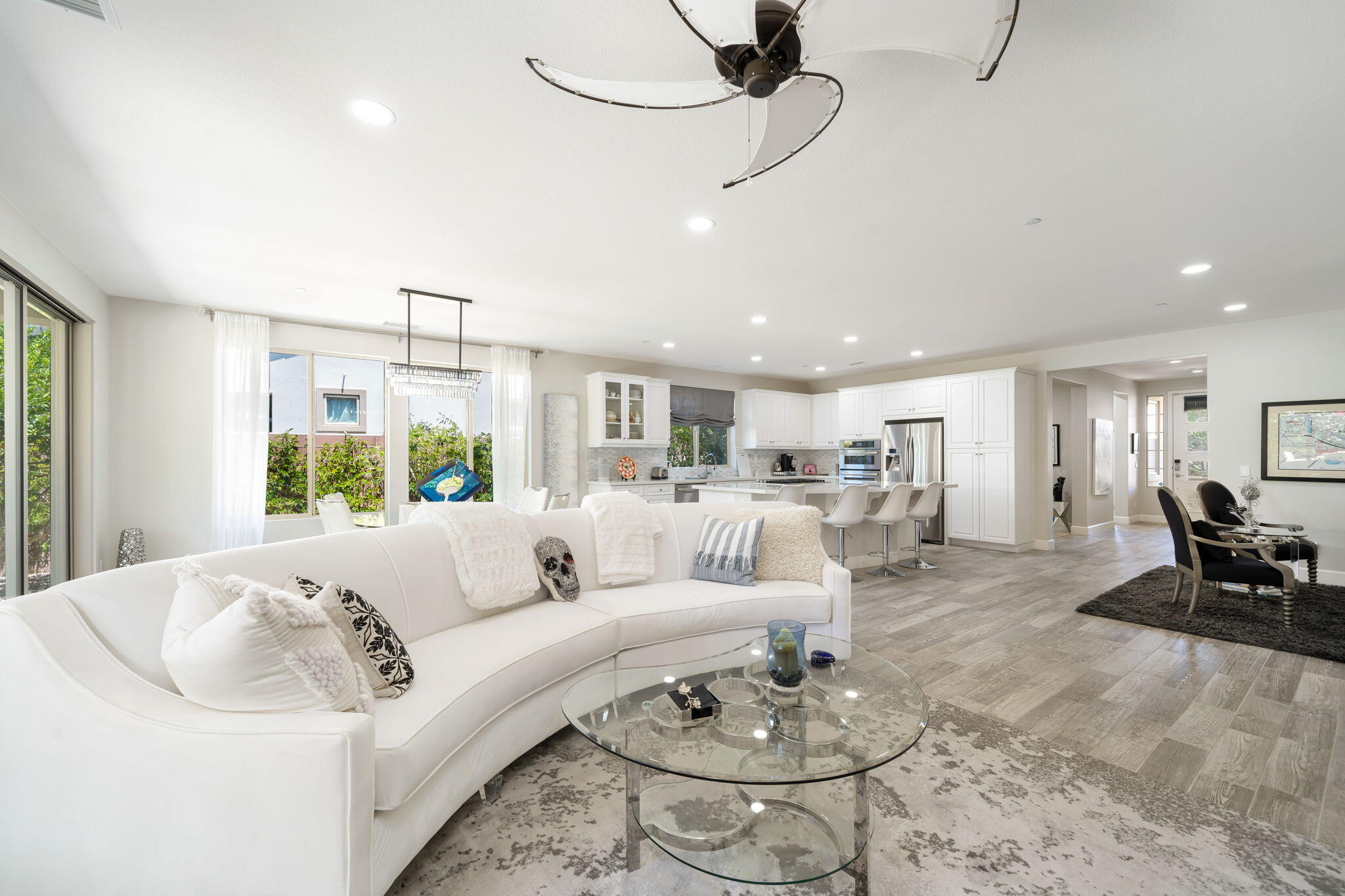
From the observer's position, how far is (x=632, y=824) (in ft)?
5.24

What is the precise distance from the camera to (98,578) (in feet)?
4.88

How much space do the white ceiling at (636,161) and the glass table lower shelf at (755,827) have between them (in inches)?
87.7

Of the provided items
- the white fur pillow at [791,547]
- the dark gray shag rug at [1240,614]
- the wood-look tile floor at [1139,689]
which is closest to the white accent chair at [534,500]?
the white fur pillow at [791,547]

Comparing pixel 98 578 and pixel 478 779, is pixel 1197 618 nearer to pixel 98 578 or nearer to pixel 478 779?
pixel 478 779

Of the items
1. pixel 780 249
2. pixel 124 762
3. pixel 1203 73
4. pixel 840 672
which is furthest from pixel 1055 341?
pixel 124 762

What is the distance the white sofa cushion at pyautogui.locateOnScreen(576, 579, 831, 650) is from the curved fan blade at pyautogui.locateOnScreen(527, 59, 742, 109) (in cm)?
201

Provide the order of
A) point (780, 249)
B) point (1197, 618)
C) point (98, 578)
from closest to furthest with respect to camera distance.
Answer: point (98, 578), point (780, 249), point (1197, 618)

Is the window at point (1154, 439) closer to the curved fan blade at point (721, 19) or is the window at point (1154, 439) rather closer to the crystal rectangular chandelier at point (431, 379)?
the crystal rectangular chandelier at point (431, 379)

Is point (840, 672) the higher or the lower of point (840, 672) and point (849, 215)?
the lower

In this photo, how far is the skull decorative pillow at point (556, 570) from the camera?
278 cm

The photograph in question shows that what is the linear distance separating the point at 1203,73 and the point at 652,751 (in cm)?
274

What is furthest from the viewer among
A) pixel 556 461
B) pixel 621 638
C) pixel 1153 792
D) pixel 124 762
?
pixel 556 461

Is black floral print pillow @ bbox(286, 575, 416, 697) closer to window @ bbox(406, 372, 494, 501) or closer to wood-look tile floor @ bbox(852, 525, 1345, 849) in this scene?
wood-look tile floor @ bbox(852, 525, 1345, 849)

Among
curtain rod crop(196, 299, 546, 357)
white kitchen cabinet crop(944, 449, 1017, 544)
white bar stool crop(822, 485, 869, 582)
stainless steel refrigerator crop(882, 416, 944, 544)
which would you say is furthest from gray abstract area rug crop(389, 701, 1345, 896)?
stainless steel refrigerator crop(882, 416, 944, 544)
